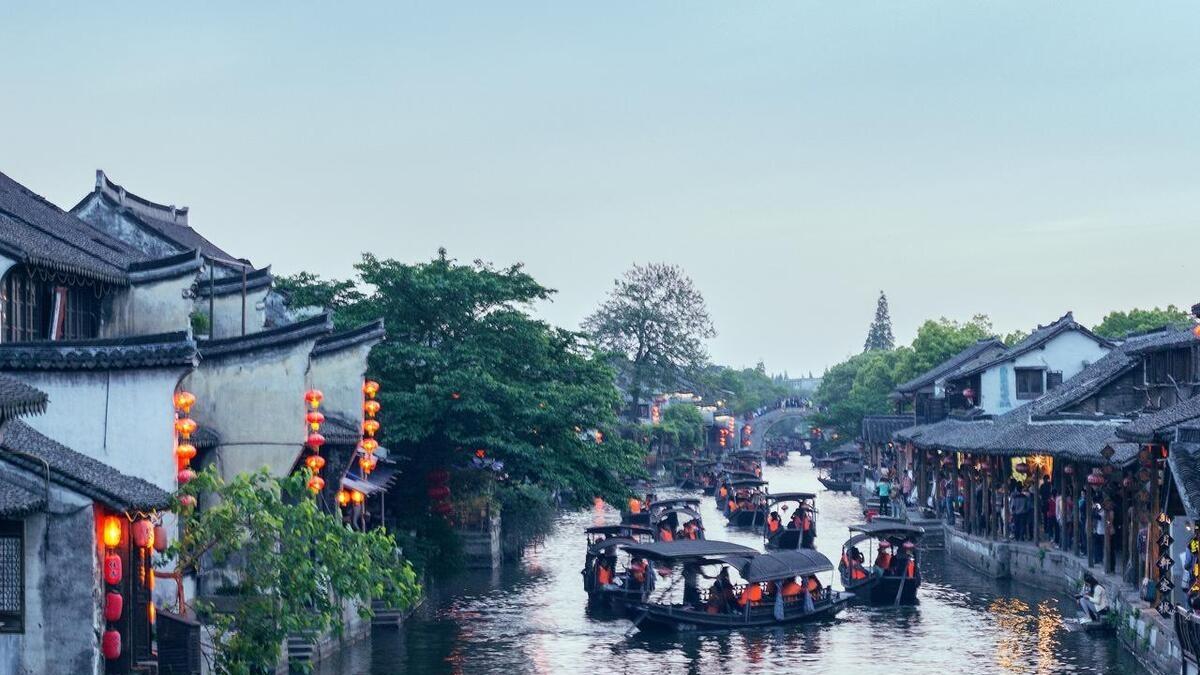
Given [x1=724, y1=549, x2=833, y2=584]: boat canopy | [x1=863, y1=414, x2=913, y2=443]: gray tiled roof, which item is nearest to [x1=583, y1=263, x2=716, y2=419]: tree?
[x1=863, y1=414, x2=913, y2=443]: gray tiled roof

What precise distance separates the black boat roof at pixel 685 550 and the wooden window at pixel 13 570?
18231mm

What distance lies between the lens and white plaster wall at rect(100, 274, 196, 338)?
29.5 meters

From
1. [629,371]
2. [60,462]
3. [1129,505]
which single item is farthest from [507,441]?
[629,371]

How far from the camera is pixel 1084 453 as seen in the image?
36.0 meters

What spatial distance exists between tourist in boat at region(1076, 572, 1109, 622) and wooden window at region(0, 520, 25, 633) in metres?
22.2

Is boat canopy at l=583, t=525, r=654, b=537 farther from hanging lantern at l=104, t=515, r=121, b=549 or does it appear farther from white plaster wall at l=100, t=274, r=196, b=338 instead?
hanging lantern at l=104, t=515, r=121, b=549

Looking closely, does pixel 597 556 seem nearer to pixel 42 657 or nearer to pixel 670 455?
pixel 42 657

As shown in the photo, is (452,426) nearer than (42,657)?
No

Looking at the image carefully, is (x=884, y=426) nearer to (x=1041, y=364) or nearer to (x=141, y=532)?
(x=1041, y=364)

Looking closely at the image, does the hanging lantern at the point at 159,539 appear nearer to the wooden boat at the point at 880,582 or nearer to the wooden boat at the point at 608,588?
the wooden boat at the point at 608,588

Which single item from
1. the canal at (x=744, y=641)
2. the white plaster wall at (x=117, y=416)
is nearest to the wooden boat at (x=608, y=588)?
the canal at (x=744, y=641)

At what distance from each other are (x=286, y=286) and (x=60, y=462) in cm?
2614

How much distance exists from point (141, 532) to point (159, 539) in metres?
0.99

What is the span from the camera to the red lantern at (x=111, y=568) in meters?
19.0
